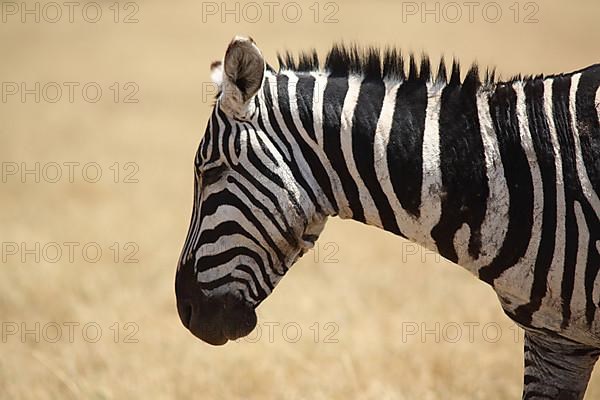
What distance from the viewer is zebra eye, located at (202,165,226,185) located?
398cm

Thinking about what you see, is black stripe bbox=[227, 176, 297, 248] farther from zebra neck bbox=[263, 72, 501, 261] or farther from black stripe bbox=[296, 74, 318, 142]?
black stripe bbox=[296, 74, 318, 142]

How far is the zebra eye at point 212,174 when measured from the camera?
3982 millimetres

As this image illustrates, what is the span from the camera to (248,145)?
12.8ft

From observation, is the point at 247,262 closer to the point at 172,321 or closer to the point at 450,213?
the point at 450,213

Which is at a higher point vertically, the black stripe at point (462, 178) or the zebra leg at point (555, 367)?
the black stripe at point (462, 178)

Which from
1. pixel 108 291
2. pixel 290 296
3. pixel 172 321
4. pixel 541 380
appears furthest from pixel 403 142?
pixel 108 291

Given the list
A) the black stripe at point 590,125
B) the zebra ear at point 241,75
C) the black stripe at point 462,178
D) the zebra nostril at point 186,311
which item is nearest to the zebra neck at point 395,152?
the black stripe at point 462,178

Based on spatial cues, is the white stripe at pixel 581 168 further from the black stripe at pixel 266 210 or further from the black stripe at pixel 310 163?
the black stripe at pixel 266 210

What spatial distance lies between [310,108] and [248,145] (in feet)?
1.13

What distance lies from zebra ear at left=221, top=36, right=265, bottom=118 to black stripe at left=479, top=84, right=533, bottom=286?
112 cm

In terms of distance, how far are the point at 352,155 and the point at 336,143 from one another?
94 mm

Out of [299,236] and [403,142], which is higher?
[403,142]

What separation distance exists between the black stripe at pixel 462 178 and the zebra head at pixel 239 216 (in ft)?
1.98

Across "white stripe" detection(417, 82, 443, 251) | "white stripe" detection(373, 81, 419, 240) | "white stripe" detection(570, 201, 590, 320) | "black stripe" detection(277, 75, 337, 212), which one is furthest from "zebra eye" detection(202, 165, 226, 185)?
"white stripe" detection(570, 201, 590, 320)
